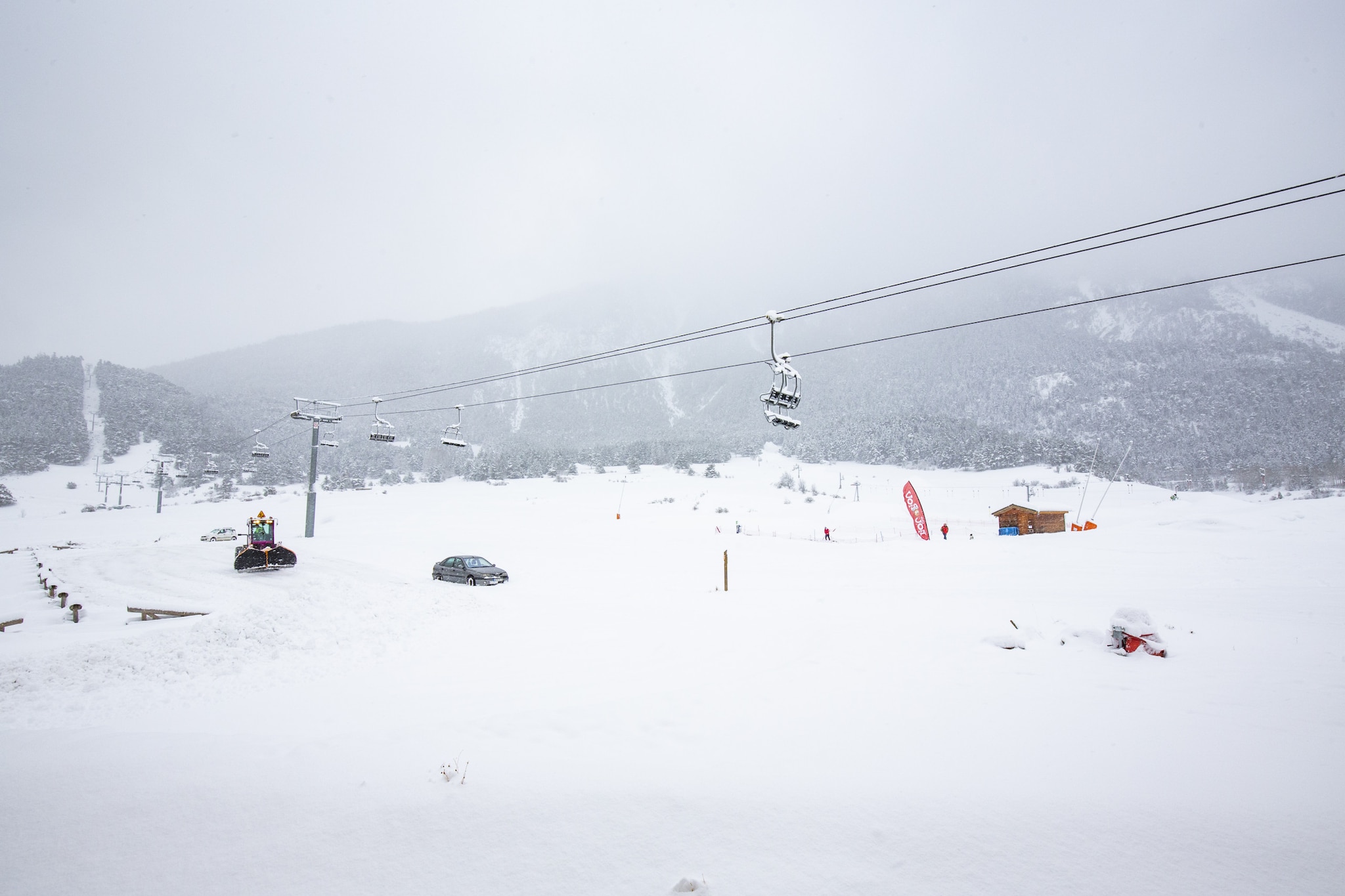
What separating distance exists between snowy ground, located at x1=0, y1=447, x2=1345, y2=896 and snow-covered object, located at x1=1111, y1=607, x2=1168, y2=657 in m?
0.33

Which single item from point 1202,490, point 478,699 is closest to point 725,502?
point 478,699

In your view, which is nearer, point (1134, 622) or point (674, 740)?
point (674, 740)

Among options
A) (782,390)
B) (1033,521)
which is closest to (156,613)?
(782,390)

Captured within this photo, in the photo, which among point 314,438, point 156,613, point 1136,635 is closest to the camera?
point 1136,635

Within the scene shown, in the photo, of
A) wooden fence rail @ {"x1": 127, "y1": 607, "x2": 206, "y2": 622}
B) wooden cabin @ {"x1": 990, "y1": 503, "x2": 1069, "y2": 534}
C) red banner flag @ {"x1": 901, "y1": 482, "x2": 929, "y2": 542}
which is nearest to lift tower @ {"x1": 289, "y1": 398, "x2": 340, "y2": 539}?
wooden fence rail @ {"x1": 127, "y1": 607, "x2": 206, "y2": 622}

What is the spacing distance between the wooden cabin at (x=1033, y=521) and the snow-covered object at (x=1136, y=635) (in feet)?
104

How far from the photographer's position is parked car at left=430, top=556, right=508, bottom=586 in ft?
68.4

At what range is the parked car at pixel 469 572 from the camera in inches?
821

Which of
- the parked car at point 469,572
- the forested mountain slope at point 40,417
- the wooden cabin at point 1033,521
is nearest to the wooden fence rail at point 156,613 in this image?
the parked car at point 469,572

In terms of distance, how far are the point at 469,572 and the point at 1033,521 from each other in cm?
3865

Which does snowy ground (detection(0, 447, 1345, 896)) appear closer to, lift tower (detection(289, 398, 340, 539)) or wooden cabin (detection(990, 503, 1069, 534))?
lift tower (detection(289, 398, 340, 539))

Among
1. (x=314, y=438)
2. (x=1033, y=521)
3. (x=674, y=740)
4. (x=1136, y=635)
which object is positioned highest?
(x=314, y=438)

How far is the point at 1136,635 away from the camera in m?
10.5

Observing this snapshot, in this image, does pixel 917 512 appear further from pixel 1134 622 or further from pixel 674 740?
pixel 674 740
